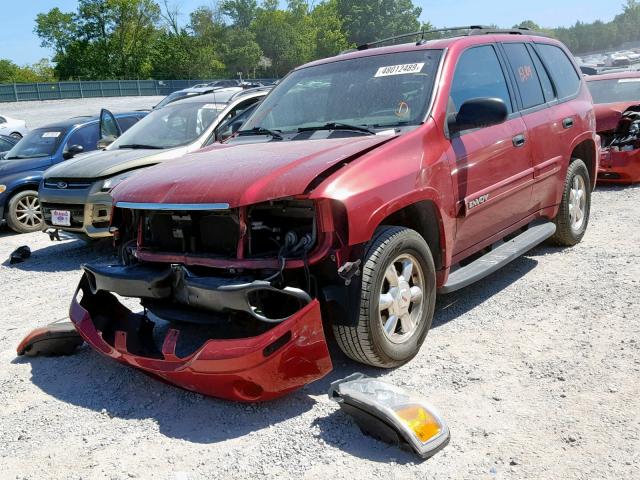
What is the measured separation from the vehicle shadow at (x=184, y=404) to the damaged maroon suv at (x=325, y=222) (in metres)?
0.19

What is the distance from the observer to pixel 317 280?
3375 mm

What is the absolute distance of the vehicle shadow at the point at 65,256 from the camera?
7148mm

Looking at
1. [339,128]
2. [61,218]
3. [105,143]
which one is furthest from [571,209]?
[105,143]

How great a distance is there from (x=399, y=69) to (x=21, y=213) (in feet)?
23.5

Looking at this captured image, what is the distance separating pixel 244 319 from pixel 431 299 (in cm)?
120

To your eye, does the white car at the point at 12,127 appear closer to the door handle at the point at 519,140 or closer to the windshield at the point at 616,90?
the windshield at the point at 616,90

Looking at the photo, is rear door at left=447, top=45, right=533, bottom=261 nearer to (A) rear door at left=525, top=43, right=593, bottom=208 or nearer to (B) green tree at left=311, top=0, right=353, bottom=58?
(A) rear door at left=525, top=43, right=593, bottom=208

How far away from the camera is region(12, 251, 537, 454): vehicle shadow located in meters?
3.14

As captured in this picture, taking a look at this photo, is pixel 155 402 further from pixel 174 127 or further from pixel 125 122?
pixel 125 122

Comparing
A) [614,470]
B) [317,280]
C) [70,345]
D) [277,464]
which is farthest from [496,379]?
[70,345]

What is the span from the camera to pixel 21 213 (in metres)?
9.52

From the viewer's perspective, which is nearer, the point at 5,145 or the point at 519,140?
the point at 519,140

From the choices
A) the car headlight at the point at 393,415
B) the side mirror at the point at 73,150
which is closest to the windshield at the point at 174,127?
the side mirror at the point at 73,150

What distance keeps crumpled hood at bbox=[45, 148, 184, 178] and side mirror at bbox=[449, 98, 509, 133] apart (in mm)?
4037
